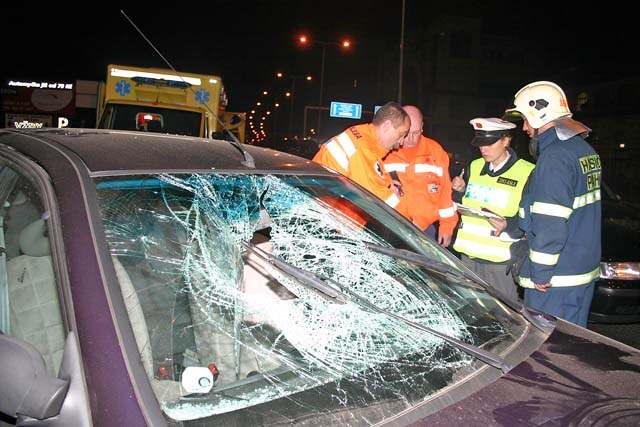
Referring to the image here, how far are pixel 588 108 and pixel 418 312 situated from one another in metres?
24.4

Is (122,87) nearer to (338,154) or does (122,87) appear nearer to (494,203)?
(338,154)

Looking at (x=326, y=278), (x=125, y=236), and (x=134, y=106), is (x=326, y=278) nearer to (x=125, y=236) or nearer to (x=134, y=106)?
(x=125, y=236)

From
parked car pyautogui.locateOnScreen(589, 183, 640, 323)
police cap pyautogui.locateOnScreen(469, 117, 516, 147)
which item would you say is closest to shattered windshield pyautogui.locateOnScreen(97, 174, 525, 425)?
police cap pyautogui.locateOnScreen(469, 117, 516, 147)

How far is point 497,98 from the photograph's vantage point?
42.5 metres

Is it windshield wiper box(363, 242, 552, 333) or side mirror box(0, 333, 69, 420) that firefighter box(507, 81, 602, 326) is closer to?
windshield wiper box(363, 242, 552, 333)

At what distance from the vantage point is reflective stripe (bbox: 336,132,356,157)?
340 centimetres

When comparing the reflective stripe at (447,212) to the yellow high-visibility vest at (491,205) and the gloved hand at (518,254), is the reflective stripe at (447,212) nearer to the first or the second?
the yellow high-visibility vest at (491,205)

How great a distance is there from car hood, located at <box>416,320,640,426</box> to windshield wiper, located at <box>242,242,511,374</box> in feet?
0.25

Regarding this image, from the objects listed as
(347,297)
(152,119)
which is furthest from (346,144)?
(152,119)

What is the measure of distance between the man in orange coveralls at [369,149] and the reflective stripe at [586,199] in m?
1.16

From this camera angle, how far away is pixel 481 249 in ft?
11.9

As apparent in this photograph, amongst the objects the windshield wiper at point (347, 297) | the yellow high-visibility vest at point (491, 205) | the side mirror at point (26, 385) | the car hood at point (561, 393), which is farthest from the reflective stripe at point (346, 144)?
the side mirror at point (26, 385)

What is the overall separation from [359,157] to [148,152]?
1790 millimetres

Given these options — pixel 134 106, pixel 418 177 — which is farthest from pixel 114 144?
pixel 134 106
